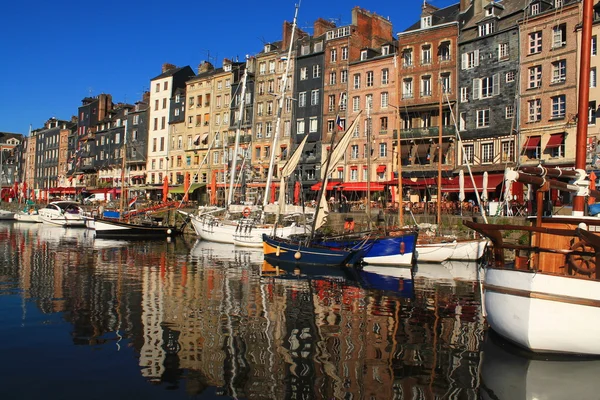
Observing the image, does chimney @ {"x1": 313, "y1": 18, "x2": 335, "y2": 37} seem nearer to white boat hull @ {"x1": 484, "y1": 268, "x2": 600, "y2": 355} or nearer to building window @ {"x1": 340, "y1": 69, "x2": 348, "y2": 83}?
building window @ {"x1": 340, "y1": 69, "x2": 348, "y2": 83}

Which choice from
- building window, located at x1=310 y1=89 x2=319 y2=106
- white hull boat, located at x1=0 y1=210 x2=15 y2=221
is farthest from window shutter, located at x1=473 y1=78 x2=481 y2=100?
white hull boat, located at x1=0 y1=210 x2=15 y2=221

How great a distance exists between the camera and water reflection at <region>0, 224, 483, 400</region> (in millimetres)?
10242

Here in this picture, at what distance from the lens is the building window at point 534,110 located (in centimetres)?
4700

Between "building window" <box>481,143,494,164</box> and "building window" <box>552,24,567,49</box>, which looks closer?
"building window" <box>552,24,567,49</box>

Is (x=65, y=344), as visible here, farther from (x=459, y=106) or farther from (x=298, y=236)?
(x=459, y=106)

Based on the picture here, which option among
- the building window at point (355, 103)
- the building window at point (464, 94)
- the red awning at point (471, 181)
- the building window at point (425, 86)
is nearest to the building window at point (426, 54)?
the building window at point (425, 86)

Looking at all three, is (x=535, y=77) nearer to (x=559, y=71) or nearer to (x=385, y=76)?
(x=559, y=71)

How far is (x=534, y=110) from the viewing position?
47500mm

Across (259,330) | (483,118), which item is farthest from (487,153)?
(259,330)

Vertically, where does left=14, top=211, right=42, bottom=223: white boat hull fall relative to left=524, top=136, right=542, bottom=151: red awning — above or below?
below

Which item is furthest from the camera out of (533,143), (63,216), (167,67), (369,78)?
(167,67)

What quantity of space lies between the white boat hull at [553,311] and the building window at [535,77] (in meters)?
40.5

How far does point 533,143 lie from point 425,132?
11.3m

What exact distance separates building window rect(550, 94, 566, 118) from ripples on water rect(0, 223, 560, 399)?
26.5 m
